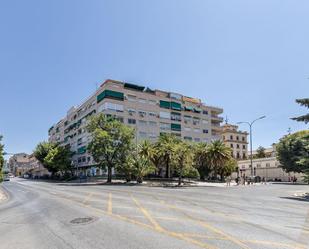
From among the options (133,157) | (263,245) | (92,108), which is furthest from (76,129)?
(263,245)

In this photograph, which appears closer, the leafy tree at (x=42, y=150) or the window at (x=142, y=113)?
the window at (x=142, y=113)

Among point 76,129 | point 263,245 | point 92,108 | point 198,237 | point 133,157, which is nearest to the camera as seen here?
point 263,245

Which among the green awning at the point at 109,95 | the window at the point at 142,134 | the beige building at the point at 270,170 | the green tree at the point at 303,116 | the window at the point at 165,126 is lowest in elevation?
the beige building at the point at 270,170

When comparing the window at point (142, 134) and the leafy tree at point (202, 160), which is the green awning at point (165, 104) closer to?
the window at point (142, 134)

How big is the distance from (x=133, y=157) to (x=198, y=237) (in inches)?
1556

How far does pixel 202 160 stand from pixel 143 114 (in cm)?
1805

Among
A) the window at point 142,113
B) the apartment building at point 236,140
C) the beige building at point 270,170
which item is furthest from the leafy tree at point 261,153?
the window at point 142,113

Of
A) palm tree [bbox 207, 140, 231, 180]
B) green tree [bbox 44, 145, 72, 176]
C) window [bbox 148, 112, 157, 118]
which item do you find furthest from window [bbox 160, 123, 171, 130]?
green tree [bbox 44, 145, 72, 176]

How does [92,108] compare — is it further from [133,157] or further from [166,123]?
[133,157]

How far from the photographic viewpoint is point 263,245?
651 cm

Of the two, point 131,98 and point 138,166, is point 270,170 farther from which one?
point 138,166

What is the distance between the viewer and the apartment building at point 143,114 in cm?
6126

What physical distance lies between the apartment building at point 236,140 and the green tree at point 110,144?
61426 mm

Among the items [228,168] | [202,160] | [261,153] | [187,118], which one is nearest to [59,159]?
[187,118]
